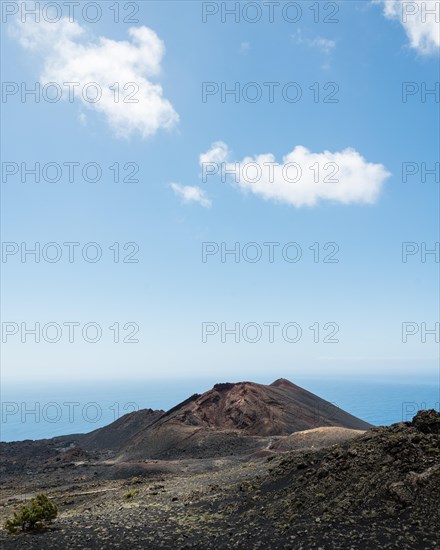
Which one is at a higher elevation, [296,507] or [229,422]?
Answer: [296,507]

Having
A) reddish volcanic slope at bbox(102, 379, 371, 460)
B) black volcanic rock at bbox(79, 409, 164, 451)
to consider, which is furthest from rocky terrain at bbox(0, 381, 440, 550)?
black volcanic rock at bbox(79, 409, 164, 451)

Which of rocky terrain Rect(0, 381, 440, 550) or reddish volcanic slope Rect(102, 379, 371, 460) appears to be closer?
rocky terrain Rect(0, 381, 440, 550)

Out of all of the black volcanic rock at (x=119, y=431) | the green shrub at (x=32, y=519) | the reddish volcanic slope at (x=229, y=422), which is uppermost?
the green shrub at (x=32, y=519)

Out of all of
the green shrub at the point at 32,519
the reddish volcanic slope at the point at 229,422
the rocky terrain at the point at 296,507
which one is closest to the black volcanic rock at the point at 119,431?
the reddish volcanic slope at the point at 229,422

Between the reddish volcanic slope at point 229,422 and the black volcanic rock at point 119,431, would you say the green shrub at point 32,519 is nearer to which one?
the reddish volcanic slope at point 229,422

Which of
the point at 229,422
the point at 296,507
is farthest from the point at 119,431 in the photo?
the point at 296,507

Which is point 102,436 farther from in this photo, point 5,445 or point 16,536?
point 16,536

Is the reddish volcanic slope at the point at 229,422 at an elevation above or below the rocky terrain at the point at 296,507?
below

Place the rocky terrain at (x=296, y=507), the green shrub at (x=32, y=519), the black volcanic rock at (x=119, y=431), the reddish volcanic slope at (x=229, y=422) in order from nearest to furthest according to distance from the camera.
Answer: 1. the rocky terrain at (x=296, y=507)
2. the green shrub at (x=32, y=519)
3. the reddish volcanic slope at (x=229, y=422)
4. the black volcanic rock at (x=119, y=431)

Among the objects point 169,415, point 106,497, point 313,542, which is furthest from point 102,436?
point 313,542

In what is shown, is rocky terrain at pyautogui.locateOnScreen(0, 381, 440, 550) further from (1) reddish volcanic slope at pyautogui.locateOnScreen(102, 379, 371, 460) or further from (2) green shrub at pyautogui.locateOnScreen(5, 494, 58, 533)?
(1) reddish volcanic slope at pyautogui.locateOnScreen(102, 379, 371, 460)

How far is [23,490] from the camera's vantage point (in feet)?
133

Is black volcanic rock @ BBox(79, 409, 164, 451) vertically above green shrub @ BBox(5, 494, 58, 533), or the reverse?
green shrub @ BBox(5, 494, 58, 533)

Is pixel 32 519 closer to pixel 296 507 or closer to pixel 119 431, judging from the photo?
pixel 296 507
